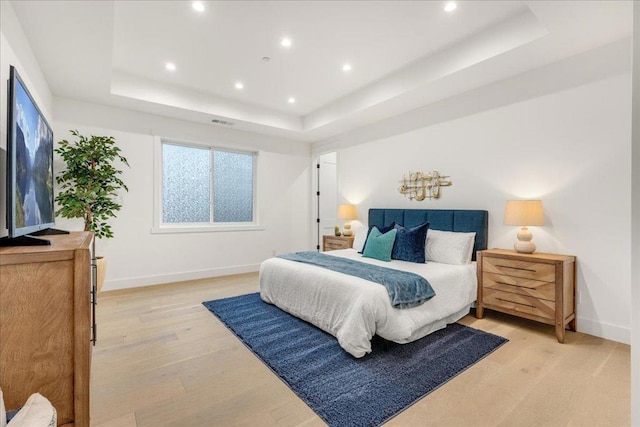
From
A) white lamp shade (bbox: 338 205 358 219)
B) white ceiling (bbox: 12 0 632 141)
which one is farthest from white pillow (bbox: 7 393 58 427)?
white lamp shade (bbox: 338 205 358 219)

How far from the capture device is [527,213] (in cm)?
287

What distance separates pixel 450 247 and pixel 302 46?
2.67m

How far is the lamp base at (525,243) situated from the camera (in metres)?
2.94

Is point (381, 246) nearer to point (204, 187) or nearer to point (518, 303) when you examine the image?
point (518, 303)

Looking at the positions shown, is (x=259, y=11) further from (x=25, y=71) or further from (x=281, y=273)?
(x=281, y=273)

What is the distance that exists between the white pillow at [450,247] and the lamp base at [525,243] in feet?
1.48

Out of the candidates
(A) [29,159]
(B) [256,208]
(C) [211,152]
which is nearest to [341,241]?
(B) [256,208]

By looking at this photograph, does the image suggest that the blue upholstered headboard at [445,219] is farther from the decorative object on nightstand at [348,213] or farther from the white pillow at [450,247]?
the decorative object on nightstand at [348,213]

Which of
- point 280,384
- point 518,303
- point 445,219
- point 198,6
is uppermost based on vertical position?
point 198,6

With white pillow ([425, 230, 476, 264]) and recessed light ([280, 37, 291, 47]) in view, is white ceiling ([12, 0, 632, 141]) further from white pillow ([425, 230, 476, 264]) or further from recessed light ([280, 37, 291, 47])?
white pillow ([425, 230, 476, 264])

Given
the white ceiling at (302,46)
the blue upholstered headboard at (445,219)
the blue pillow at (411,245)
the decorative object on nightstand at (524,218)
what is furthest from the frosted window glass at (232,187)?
the decorative object on nightstand at (524,218)

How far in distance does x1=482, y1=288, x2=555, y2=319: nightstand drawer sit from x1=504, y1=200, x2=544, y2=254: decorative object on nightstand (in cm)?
46

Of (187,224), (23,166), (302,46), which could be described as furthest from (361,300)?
(187,224)

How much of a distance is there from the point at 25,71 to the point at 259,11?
2.02 metres
